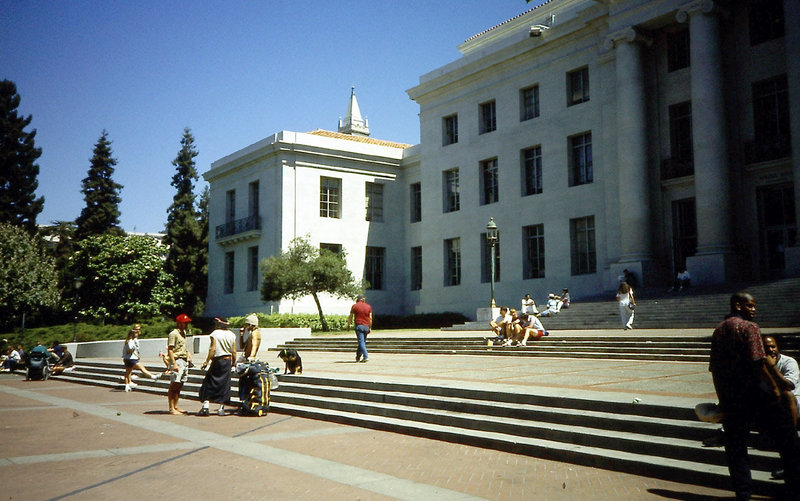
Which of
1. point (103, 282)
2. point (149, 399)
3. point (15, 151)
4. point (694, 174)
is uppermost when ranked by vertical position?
point (15, 151)

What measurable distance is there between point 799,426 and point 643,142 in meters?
23.2

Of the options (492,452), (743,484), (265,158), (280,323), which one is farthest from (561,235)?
(743,484)

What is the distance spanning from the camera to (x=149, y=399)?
1563 centimetres

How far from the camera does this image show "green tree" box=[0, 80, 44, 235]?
→ 52.2m

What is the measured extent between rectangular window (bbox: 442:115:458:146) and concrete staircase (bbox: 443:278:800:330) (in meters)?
15.6

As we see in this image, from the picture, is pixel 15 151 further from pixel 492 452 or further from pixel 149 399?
pixel 492 452

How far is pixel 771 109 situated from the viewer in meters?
25.7

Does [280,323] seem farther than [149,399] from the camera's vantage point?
Yes

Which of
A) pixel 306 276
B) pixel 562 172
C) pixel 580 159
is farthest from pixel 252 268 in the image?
pixel 580 159

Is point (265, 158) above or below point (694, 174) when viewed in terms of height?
above

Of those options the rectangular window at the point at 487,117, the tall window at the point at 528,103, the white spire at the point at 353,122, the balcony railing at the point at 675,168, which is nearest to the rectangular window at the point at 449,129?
the rectangular window at the point at 487,117

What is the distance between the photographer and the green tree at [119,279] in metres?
41.0

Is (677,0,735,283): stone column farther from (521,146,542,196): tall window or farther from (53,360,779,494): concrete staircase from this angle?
(53,360,779,494): concrete staircase

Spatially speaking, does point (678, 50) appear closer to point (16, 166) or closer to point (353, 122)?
point (16, 166)
